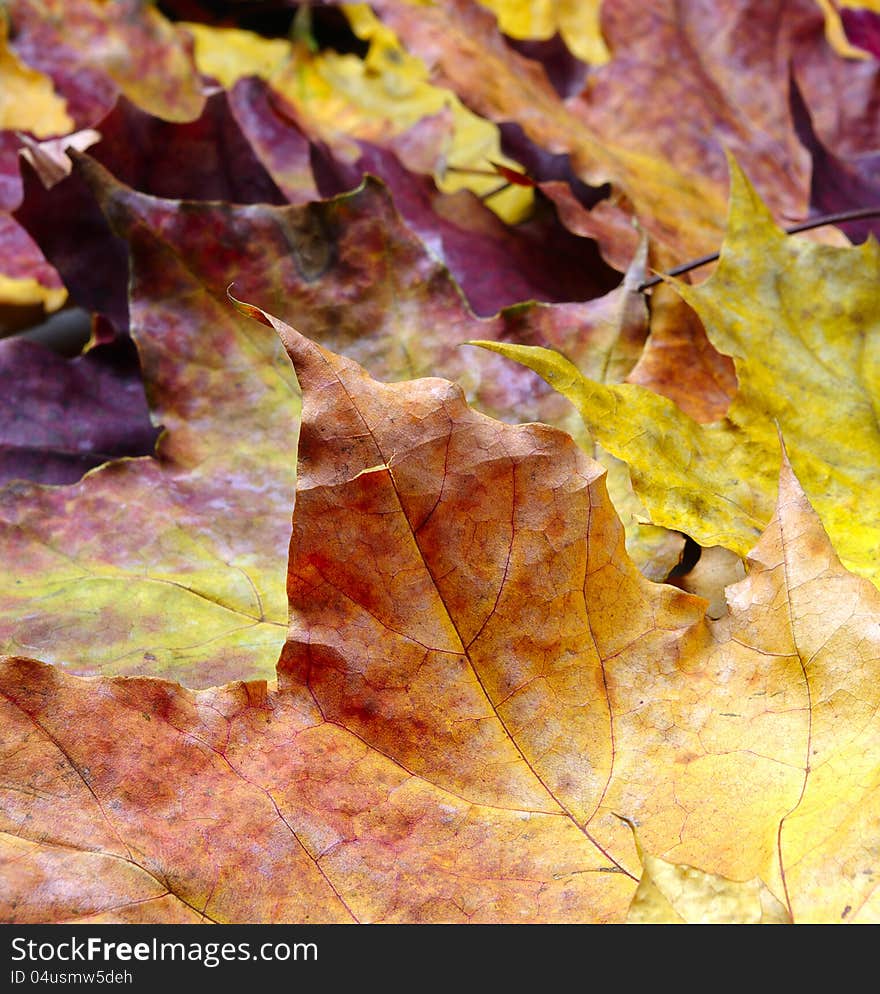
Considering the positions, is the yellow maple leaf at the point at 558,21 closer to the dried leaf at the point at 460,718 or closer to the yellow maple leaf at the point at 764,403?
the yellow maple leaf at the point at 764,403

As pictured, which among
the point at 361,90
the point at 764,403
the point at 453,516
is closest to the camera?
the point at 453,516

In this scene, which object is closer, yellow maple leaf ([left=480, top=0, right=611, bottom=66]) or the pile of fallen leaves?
the pile of fallen leaves

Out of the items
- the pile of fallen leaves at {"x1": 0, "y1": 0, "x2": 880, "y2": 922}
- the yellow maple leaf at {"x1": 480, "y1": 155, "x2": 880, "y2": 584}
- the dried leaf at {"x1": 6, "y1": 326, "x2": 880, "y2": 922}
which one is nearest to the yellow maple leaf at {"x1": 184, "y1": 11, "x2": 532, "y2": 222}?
the pile of fallen leaves at {"x1": 0, "y1": 0, "x2": 880, "y2": 922}

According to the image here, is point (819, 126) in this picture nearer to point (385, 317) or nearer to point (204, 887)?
point (385, 317)

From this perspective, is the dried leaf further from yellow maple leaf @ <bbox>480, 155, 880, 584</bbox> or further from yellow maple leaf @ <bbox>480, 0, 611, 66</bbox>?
yellow maple leaf @ <bbox>480, 0, 611, 66</bbox>

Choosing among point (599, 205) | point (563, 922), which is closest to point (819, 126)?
point (599, 205)

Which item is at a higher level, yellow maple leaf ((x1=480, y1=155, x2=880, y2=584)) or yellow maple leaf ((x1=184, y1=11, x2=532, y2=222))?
yellow maple leaf ((x1=480, y1=155, x2=880, y2=584))

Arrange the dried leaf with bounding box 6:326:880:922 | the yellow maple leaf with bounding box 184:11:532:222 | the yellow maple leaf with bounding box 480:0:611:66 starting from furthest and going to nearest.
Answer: the yellow maple leaf with bounding box 480:0:611:66, the yellow maple leaf with bounding box 184:11:532:222, the dried leaf with bounding box 6:326:880:922

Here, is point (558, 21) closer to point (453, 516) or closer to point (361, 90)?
point (361, 90)

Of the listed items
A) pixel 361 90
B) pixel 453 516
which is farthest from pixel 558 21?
pixel 453 516
